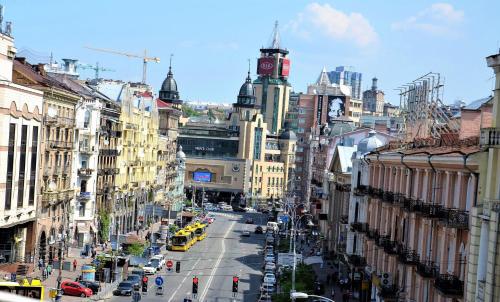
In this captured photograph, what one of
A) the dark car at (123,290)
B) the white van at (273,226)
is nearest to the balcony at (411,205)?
the dark car at (123,290)

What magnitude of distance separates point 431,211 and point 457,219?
6313mm

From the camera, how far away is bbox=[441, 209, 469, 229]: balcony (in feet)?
140

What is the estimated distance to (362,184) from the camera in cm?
8294

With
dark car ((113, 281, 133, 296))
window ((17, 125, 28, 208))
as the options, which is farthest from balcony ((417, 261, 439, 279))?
window ((17, 125, 28, 208))

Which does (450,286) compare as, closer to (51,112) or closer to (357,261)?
(357,261)

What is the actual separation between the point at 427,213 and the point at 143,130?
290ft

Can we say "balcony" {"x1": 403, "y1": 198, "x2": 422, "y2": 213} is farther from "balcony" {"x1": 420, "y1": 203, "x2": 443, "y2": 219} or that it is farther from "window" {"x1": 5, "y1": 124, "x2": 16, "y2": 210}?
"window" {"x1": 5, "y1": 124, "x2": 16, "y2": 210}

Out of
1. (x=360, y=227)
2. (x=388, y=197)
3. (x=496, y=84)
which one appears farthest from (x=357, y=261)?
(x=496, y=84)

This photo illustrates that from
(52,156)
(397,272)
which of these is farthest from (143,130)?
(397,272)

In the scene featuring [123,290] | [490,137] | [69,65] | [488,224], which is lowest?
[123,290]

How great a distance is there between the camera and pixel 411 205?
5597 centimetres

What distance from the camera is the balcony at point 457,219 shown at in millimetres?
42688

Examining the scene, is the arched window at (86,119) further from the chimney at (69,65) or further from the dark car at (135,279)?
the dark car at (135,279)

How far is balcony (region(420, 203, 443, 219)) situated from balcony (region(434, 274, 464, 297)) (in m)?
4.00
